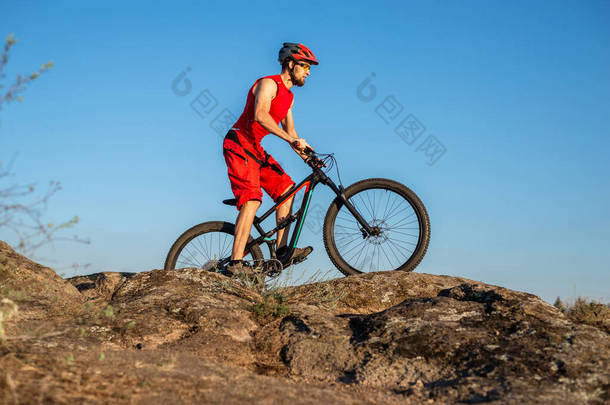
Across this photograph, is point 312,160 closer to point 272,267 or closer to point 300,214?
point 300,214

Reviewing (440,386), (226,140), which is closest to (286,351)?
(440,386)

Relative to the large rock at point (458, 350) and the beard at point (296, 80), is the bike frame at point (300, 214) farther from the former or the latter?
the large rock at point (458, 350)

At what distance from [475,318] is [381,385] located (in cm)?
112

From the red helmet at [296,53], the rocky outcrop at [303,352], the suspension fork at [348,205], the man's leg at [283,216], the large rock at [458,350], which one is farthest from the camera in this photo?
the man's leg at [283,216]

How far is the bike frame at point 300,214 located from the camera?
5.69 m

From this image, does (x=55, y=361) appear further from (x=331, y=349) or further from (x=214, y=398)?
(x=331, y=349)

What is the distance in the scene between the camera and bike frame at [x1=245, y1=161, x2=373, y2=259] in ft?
18.7

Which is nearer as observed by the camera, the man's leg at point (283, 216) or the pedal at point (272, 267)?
the pedal at point (272, 267)

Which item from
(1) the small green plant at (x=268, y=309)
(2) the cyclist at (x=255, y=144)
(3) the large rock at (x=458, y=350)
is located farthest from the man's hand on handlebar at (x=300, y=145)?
(3) the large rock at (x=458, y=350)

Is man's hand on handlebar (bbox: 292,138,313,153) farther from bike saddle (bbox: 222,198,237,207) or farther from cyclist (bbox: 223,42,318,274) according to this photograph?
bike saddle (bbox: 222,198,237,207)

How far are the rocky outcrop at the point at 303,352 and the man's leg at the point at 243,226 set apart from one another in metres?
0.87

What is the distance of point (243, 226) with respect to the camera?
18.4 ft

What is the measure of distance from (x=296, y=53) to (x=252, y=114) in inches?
32.6

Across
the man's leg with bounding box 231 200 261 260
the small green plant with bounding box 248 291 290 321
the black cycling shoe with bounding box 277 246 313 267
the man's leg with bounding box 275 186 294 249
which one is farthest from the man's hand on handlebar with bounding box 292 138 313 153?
the small green plant with bounding box 248 291 290 321
